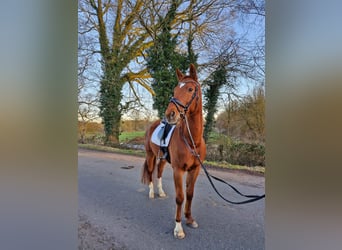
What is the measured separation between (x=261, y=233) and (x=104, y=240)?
1.10m

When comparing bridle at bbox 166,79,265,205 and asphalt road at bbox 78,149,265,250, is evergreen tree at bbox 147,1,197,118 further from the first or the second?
asphalt road at bbox 78,149,265,250

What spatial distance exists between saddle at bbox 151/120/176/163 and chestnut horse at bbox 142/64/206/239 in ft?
0.11

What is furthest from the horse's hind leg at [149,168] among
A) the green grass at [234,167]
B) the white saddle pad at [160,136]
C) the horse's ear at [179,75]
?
the horse's ear at [179,75]

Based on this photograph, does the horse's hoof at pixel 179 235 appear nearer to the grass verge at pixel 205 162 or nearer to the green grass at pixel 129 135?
the grass verge at pixel 205 162

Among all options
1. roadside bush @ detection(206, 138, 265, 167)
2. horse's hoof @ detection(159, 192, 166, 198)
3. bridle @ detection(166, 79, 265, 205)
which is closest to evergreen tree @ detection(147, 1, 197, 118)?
bridle @ detection(166, 79, 265, 205)

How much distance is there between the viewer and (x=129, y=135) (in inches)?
68.9

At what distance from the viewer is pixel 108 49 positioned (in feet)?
5.80

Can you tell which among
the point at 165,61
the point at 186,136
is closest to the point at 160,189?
the point at 186,136

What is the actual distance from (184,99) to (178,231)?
918 mm

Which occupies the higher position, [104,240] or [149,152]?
[149,152]
